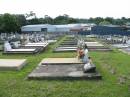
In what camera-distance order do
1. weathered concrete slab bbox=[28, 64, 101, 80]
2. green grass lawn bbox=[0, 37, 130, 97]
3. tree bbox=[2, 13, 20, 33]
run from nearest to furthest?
green grass lawn bbox=[0, 37, 130, 97] < weathered concrete slab bbox=[28, 64, 101, 80] < tree bbox=[2, 13, 20, 33]

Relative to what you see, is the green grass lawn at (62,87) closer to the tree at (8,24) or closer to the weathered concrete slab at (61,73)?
the weathered concrete slab at (61,73)

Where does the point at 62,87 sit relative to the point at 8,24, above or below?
above

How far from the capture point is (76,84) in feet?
32.9

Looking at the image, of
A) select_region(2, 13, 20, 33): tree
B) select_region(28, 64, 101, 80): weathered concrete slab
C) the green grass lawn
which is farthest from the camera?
select_region(2, 13, 20, 33): tree

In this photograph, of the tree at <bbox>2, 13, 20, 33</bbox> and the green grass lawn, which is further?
the tree at <bbox>2, 13, 20, 33</bbox>

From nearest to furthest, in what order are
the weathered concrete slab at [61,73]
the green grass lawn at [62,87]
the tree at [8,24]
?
1. the green grass lawn at [62,87]
2. the weathered concrete slab at [61,73]
3. the tree at [8,24]

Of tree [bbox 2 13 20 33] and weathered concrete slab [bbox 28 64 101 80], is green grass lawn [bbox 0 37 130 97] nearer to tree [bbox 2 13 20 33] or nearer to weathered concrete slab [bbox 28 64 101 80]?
weathered concrete slab [bbox 28 64 101 80]

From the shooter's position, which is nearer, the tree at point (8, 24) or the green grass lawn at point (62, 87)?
the green grass lawn at point (62, 87)

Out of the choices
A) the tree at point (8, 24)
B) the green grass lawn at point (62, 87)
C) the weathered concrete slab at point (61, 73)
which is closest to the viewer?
the green grass lawn at point (62, 87)

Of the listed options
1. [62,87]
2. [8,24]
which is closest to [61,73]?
[62,87]

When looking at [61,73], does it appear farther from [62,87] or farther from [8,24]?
[8,24]

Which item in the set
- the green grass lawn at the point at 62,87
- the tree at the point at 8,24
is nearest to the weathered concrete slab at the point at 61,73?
the green grass lawn at the point at 62,87

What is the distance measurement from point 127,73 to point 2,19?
118ft

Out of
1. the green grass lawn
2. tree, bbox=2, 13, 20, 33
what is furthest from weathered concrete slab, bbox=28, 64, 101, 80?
tree, bbox=2, 13, 20, 33
